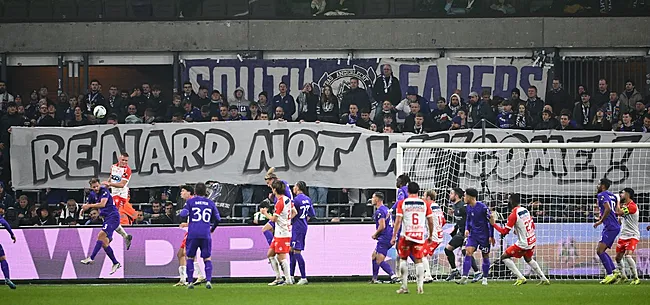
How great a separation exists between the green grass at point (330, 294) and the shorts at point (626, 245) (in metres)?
0.84

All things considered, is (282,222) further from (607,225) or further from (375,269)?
(607,225)

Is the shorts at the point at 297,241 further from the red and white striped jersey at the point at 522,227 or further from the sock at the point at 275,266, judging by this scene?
the red and white striped jersey at the point at 522,227

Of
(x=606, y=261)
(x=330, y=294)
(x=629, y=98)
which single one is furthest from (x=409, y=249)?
(x=629, y=98)

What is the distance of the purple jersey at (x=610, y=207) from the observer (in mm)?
Answer: 22188

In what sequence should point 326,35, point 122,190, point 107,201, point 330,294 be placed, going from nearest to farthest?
point 330,294 < point 107,201 < point 122,190 < point 326,35

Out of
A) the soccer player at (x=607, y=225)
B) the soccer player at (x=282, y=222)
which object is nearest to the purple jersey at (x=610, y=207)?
the soccer player at (x=607, y=225)

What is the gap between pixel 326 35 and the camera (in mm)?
30938

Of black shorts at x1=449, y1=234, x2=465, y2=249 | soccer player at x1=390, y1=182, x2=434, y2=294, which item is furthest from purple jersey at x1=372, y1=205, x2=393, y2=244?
soccer player at x1=390, y1=182, x2=434, y2=294

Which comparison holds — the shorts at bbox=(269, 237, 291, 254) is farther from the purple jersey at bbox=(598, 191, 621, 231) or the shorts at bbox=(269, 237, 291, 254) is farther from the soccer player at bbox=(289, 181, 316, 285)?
the purple jersey at bbox=(598, 191, 621, 231)

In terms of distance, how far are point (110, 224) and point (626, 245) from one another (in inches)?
398

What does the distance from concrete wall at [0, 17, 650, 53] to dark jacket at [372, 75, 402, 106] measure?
10.9 feet

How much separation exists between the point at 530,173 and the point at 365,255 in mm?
4034

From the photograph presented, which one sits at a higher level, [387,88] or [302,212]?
[387,88]

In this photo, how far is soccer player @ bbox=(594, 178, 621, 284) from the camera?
2220 cm
